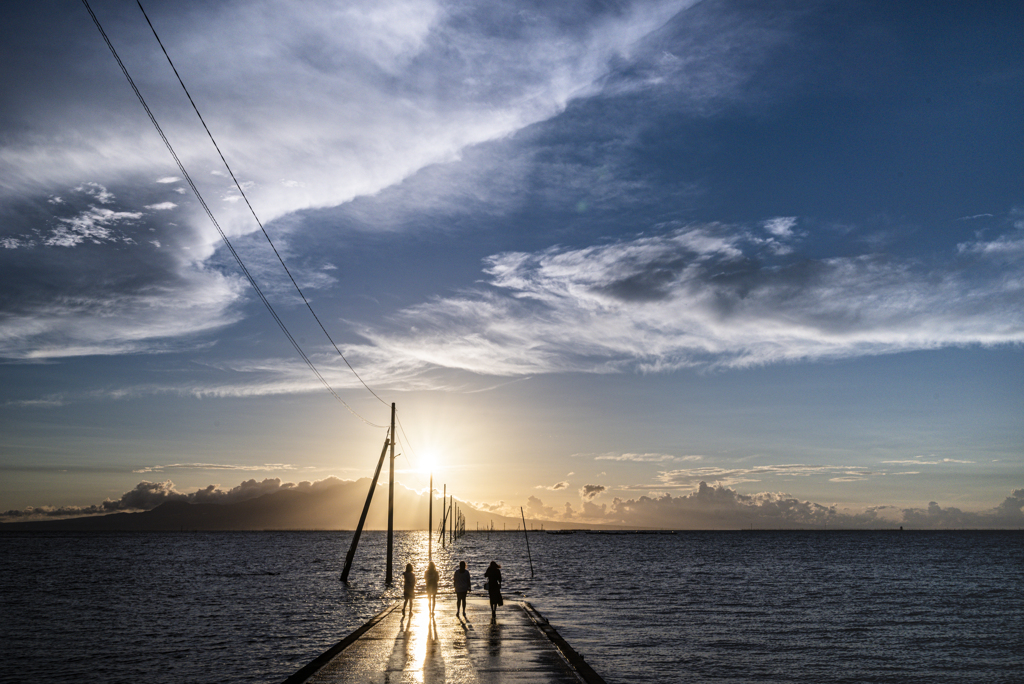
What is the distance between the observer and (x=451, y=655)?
17.3 metres

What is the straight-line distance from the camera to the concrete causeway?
14734 mm

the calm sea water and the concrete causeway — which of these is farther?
the calm sea water

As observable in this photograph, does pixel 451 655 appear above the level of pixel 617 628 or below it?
above

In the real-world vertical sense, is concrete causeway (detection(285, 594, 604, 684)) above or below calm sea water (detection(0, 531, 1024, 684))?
above

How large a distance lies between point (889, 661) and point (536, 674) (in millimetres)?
18455

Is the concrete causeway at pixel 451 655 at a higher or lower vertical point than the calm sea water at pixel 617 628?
higher

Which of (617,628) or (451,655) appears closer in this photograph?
(451,655)

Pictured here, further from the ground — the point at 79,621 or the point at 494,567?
the point at 494,567

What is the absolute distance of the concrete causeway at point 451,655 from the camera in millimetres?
14734

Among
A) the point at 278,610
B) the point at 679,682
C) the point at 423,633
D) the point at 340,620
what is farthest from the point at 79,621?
the point at 679,682

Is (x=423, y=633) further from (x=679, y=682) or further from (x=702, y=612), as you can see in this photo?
(x=702, y=612)

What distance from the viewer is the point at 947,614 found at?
1671 inches

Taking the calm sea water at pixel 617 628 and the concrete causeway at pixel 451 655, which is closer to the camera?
the concrete causeway at pixel 451 655

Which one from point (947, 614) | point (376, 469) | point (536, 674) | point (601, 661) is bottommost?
point (947, 614)
